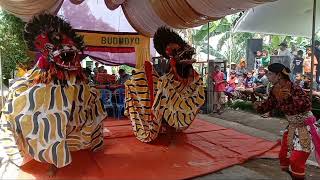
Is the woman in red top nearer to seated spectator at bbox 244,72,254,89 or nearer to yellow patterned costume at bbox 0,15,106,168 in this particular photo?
yellow patterned costume at bbox 0,15,106,168

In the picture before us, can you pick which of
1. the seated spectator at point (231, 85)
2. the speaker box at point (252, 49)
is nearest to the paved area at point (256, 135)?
the seated spectator at point (231, 85)

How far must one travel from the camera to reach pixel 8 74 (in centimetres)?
1019

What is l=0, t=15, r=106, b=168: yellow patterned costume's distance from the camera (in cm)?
397

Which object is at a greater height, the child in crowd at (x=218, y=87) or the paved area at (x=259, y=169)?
the child in crowd at (x=218, y=87)

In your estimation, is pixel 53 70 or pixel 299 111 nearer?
pixel 299 111

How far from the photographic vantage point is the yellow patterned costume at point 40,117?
397 cm

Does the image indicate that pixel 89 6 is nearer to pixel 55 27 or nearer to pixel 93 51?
pixel 93 51

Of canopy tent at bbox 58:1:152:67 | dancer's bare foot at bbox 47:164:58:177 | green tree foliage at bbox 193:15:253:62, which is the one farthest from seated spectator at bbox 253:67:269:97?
green tree foliage at bbox 193:15:253:62

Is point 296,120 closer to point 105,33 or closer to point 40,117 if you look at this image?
point 40,117

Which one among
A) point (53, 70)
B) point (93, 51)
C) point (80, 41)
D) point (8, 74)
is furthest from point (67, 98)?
point (8, 74)

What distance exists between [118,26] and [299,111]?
6823mm

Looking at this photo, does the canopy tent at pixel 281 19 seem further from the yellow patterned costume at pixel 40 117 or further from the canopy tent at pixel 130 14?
the yellow patterned costume at pixel 40 117

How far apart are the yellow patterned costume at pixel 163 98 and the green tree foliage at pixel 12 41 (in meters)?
4.81

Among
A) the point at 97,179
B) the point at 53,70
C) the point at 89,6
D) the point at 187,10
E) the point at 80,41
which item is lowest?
the point at 97,179
